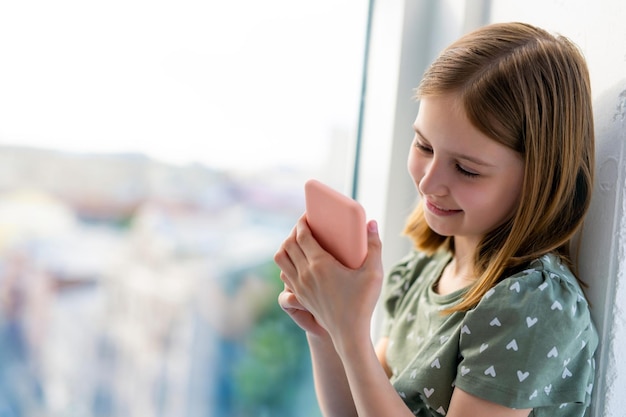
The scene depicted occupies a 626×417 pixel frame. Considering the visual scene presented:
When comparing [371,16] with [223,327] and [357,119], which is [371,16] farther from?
[223,327]

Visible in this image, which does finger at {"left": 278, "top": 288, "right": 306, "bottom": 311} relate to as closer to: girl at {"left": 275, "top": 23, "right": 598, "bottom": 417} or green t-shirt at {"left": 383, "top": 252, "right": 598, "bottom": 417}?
girl at {"left": 275, "top": 23, "right": 598, "bottom": 417}

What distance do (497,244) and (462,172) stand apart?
0.10 meters

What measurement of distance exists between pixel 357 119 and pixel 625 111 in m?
0.43

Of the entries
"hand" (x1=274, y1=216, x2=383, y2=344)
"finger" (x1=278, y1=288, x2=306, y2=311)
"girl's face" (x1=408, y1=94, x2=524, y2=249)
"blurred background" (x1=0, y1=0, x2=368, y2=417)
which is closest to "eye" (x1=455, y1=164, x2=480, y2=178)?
"girl's face" (x1=408, y1=94, x2=524, y2=249)

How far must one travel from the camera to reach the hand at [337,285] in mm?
722

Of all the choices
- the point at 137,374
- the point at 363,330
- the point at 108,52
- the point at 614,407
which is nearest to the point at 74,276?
the point at 137,374

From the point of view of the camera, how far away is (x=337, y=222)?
719 millimetres

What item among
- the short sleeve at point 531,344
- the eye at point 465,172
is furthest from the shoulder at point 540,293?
the eye at point 465,172

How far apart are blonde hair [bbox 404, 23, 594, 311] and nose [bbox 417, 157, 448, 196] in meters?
0.06

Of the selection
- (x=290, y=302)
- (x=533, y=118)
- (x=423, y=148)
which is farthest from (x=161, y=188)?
(x=533, y=118)

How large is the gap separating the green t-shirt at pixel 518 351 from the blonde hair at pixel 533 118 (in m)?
0.03

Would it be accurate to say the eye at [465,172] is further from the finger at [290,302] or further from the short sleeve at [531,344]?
the finger at [290,302]

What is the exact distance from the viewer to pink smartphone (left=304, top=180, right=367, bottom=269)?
0.70 m

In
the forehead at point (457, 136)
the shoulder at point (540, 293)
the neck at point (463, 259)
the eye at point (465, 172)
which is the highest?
the forehead at point (457, 136)
